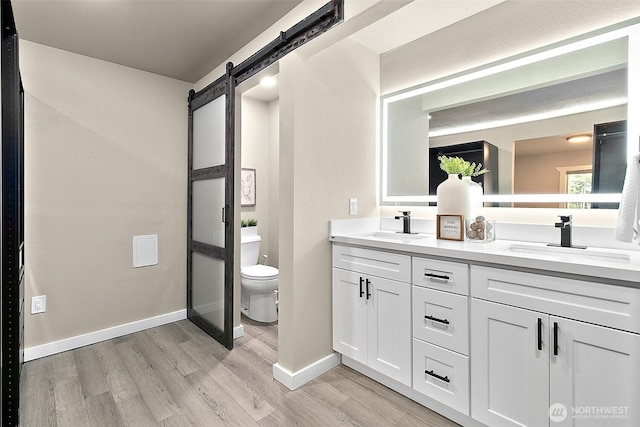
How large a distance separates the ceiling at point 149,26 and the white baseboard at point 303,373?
7.54 feet

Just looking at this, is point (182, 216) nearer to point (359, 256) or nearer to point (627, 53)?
point (359, 256)

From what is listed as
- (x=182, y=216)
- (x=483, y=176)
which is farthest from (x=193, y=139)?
(x=483, y=176)

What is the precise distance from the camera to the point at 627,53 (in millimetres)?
1603

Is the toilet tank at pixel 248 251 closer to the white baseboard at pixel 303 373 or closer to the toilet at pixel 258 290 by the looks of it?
the toilet at pixel 258 290

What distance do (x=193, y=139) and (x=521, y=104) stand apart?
9.11ft

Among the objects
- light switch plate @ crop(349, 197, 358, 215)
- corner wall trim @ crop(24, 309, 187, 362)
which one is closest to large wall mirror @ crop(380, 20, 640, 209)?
light switch plate @ crop(349, 197, 358, 215)

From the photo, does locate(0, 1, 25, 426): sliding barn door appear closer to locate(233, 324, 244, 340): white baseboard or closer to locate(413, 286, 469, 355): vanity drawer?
locate(233, 324, 244, 340): white baseboard

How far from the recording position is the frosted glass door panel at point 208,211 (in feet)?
8.98

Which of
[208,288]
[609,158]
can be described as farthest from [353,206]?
[208,288]

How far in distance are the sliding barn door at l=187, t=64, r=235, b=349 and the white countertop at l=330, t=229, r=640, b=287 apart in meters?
1.09

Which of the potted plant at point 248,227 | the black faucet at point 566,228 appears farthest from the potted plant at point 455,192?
the potted plant at point 248,227

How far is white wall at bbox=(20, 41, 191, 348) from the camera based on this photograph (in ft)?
8.02

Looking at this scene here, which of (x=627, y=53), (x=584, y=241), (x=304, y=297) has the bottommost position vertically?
(x=304, y=297)

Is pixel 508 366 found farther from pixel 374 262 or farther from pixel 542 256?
pixel 374 262
